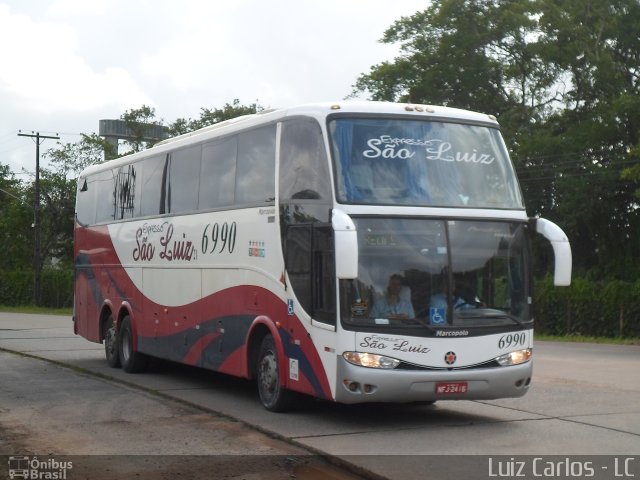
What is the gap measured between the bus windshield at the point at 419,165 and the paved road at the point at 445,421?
245cm

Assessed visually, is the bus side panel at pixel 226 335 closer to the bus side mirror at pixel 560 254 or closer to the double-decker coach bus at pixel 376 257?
the double-decker coach bus at pixel 376 257

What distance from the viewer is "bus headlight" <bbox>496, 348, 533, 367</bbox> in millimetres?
11703

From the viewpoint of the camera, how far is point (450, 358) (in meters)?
11.4

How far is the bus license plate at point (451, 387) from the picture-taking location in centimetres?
1134

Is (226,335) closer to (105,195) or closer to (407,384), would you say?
(407,384)

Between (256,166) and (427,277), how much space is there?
325cm

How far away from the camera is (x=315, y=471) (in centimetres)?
936

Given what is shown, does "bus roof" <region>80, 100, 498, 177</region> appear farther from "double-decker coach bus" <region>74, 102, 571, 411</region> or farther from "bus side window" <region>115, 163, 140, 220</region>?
"bus side window" <region>115, 163, 140, 220</region>

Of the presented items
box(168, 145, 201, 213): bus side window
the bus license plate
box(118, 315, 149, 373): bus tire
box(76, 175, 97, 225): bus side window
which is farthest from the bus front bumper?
box(76, 175, 97, 225): bus side window

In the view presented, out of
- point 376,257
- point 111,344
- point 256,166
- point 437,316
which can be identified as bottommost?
point 111,344

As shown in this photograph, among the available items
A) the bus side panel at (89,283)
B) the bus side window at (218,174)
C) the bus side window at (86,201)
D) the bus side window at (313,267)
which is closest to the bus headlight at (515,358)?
the bus side window at (313,267)

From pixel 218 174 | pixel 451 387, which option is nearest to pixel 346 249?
pixel 451 387

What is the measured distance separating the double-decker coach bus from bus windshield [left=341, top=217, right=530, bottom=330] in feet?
0.04

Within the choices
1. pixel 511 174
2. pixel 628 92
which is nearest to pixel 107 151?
pixel 628 92
